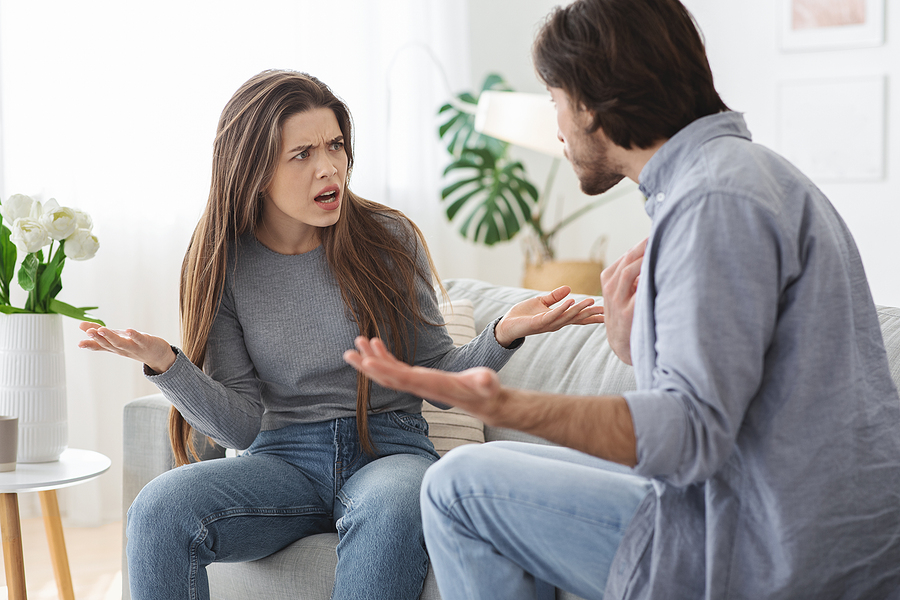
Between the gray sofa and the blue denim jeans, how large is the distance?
0.44 metres

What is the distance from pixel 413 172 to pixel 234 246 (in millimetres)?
1928

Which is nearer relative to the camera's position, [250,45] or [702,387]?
[702,387]

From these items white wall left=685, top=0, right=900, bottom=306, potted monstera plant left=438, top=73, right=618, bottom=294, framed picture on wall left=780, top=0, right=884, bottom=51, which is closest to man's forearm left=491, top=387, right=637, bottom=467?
potted monstera plant left=438, top=73, right=618, bottom=294

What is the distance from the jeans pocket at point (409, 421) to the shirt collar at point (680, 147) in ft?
2.49

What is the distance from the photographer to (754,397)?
0.87 m

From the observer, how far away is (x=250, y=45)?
2.87m

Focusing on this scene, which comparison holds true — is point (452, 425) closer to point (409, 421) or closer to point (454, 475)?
point (409, 421)

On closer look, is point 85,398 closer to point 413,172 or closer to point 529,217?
point 413,172

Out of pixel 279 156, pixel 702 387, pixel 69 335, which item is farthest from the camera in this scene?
pixel 69 335

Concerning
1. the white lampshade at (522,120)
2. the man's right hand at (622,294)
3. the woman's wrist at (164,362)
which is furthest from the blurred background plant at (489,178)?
the man's right hand at (622,294)

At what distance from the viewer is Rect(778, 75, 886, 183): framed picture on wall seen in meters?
3.14

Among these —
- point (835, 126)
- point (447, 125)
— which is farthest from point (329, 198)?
point (835, 126)

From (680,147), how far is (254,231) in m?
0.98

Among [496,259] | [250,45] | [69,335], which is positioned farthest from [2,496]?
[496,259]
